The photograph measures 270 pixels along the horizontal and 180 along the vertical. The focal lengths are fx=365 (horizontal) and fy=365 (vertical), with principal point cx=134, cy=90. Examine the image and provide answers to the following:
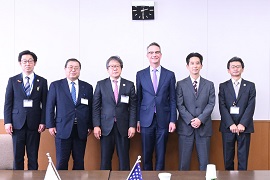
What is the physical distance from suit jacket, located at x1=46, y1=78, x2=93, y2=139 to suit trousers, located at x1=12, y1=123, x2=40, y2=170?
0.89 feet

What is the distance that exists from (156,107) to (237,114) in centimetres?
106

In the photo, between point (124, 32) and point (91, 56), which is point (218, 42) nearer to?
point (124, 32)

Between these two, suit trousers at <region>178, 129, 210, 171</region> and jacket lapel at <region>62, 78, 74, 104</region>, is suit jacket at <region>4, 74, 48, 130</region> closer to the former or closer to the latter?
jacket lapel at <region>62, 78, 74, 104</region>

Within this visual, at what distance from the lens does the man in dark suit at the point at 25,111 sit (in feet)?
15.1

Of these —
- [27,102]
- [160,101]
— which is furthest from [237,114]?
[27,102]

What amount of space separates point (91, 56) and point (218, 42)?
6.28 feet

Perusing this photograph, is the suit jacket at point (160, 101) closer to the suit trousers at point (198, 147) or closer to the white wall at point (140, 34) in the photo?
the suit trousers at point (198, 147)

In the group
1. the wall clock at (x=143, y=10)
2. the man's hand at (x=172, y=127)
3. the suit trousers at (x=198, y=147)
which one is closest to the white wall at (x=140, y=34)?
the wall clock at (x=143, y=10)

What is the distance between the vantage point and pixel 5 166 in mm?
2982

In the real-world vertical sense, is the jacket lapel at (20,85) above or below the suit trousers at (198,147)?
above

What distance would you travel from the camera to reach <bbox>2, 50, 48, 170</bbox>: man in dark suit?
459cm

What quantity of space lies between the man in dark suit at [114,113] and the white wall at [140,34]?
2.82 feet

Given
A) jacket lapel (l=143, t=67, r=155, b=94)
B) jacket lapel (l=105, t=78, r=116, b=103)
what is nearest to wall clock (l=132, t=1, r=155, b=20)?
jacket lapel (l=143, t=67, r=155, b=94)

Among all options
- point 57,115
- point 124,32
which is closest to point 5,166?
point 57,115
